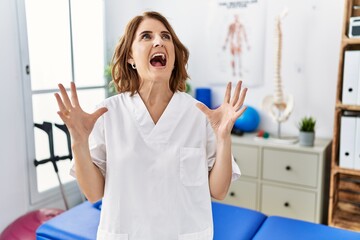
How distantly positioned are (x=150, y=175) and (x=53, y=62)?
188 centimetres

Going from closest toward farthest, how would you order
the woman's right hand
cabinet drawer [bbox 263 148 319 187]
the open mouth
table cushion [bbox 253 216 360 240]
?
1. the woman's right hand
2. the open mouth
3. table cushion [bbox 253 216 360 240]
4. cabinet drawer [bbox 263 148 319 187]

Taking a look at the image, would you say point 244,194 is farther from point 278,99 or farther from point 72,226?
point 72,226

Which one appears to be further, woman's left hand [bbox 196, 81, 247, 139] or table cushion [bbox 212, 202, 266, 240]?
table cushion [bbox 212, 202, 266, 240]

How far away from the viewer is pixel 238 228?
1.67 metres

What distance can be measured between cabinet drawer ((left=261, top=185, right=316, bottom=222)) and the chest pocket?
1.57 metres

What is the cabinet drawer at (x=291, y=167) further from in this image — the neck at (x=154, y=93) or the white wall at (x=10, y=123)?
the white wall at (x=10, y=123)

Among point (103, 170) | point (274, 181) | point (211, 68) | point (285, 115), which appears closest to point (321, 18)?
point (285, 115)

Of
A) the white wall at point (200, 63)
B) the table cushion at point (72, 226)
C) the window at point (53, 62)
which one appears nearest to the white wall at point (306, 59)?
the white wall at point (200, 63)

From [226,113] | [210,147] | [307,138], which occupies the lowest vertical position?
[307,138]

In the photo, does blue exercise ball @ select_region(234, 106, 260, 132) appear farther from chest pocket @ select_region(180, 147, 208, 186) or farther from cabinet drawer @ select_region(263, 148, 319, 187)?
chest pocket @ select_region(180, 147, 208, 186)

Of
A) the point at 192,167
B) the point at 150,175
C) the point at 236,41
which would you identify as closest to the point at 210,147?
the point at 192,167

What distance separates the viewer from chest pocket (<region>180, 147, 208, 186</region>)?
0.95 metres

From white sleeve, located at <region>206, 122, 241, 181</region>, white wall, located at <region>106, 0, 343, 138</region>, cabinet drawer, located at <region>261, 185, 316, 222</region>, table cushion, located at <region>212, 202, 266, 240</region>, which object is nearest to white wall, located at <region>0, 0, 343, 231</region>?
white wall, located at <region>106, 0, 343, 138</region>

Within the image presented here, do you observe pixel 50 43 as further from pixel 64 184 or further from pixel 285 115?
pixel 285 115
